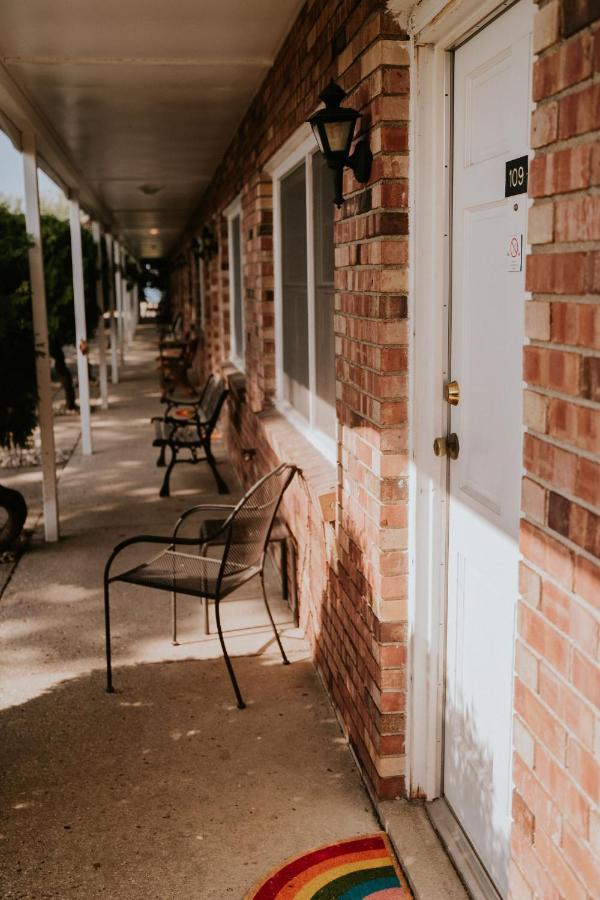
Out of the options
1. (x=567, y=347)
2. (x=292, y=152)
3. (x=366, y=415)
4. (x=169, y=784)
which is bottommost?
(x=169, y=784)

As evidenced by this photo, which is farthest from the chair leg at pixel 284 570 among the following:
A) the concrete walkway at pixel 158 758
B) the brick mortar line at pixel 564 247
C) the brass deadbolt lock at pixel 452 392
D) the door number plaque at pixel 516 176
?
the brick mortar line at pixel 564 247

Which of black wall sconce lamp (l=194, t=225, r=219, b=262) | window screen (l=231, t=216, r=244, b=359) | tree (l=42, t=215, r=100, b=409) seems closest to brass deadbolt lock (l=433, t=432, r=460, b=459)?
window screen (l=231, t=216, r=244, b=359)

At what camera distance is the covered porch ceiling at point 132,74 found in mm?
3906

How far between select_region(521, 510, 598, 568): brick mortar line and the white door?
47 centimetres

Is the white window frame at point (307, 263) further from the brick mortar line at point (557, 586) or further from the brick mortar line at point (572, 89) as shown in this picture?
the brick mortar line at point (572, 89)

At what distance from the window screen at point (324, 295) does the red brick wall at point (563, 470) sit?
2.32 meters

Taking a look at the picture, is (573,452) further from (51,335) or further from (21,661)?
(51,335)

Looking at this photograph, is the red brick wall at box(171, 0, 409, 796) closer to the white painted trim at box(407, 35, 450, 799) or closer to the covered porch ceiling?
the white painted trim at box(407, 35, 450, 799)

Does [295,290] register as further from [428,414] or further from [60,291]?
[60,291]

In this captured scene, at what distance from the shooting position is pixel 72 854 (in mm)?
2846

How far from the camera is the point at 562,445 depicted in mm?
1655

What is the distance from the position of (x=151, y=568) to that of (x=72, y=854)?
149cm

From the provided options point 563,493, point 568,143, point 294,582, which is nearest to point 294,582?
point 294,582

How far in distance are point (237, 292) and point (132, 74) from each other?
3.92 m
